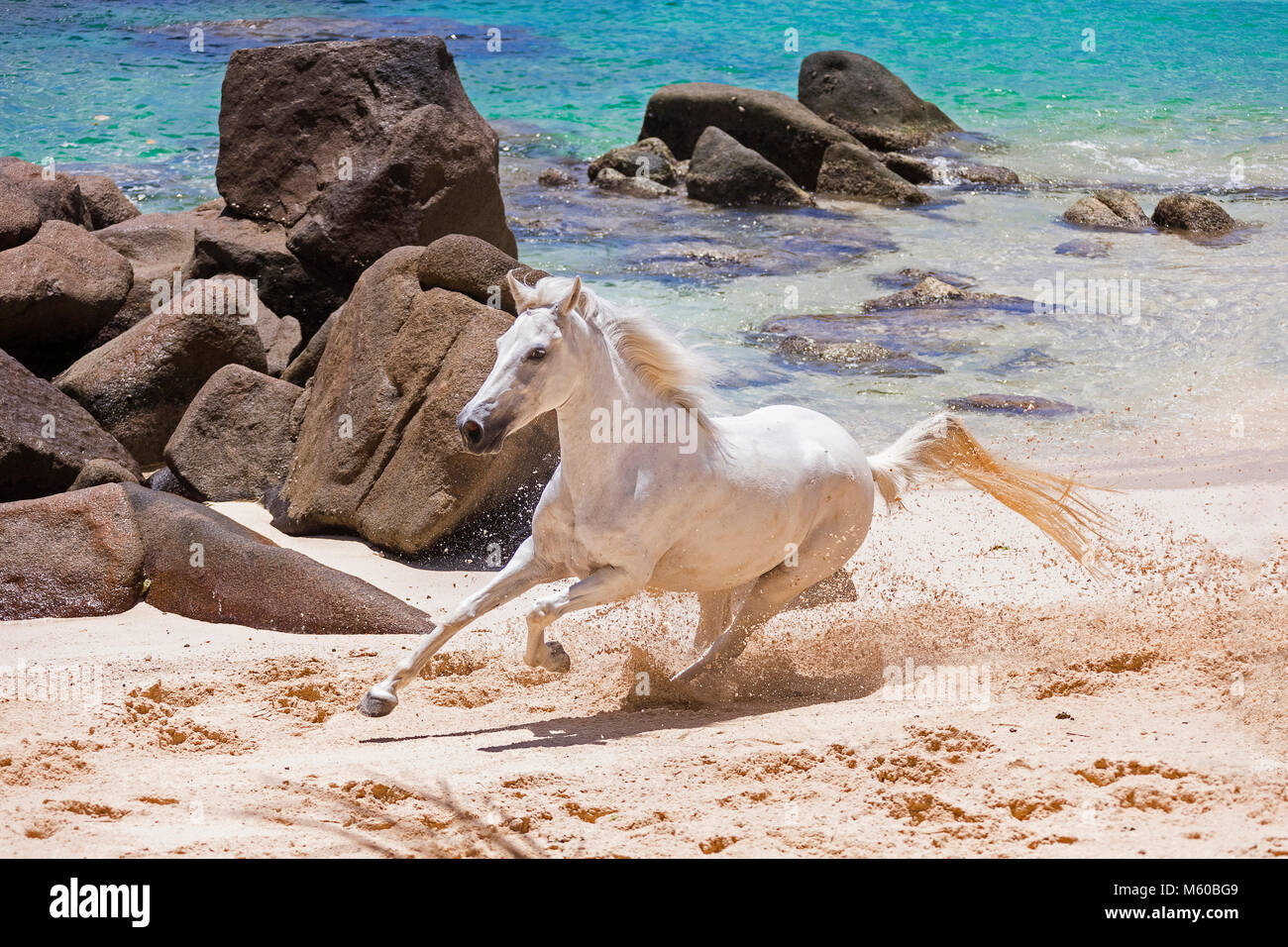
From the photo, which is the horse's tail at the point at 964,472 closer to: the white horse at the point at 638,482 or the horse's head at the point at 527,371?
the white horse at the point at 638,482

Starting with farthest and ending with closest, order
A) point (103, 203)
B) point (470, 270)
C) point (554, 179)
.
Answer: point (554, 179) < point (103, 203) < point (470, 270)

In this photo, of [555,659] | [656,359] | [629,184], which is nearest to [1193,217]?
[629,184]

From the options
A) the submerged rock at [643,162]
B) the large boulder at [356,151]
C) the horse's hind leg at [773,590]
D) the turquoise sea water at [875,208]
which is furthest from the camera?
the submerged rock at [643,162]

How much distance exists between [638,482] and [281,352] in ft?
16.6

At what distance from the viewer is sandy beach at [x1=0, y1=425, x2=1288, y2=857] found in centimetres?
367

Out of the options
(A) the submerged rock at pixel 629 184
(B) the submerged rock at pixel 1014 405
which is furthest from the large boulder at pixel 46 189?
(A) the submerged rock at pixel 629 184

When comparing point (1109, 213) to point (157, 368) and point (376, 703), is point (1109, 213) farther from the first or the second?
point (376, 703)

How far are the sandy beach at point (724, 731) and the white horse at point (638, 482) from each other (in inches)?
16.4

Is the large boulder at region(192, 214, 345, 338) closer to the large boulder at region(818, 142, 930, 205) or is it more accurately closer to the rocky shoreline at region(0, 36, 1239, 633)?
the rocky shoreline at region(0, 36, 1239, 633)

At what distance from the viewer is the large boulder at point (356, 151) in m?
9.57

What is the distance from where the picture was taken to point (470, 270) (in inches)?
288

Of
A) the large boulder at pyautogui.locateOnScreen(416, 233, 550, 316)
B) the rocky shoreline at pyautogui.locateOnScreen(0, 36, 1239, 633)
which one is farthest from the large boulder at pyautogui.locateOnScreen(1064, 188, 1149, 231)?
the large boulder at pyautogui.locateOnScreen(416, 233, 550, 316)

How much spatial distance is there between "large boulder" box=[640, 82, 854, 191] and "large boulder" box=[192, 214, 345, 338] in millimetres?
10611
